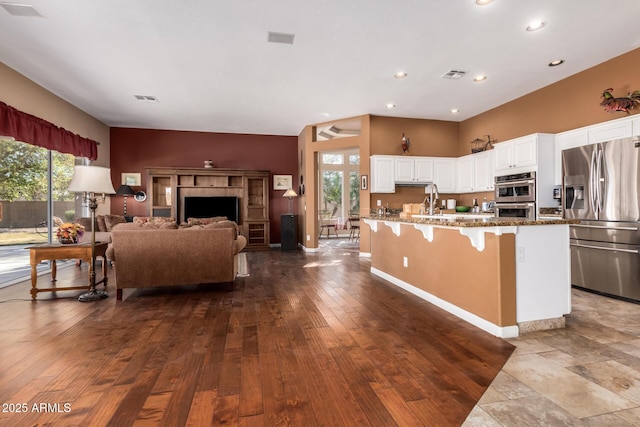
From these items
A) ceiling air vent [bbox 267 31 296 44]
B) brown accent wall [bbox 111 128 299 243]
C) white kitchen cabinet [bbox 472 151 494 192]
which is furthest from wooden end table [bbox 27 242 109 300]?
white kitchen cabinet [bbox 472 151 494 192]

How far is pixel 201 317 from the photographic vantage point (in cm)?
308

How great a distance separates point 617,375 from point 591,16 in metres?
3.50

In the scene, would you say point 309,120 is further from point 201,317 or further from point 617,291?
point 617,291

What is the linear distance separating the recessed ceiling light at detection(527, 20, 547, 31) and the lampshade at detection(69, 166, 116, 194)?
505cm

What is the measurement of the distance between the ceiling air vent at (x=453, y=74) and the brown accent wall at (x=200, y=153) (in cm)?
484

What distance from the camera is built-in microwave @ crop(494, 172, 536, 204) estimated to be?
16.2ft

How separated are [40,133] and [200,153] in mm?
3633

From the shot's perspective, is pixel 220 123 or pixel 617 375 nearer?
pixel 617 375

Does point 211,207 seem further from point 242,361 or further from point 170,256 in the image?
point 242,361

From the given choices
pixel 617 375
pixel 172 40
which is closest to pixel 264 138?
pixel 172 40

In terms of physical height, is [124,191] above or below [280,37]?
below

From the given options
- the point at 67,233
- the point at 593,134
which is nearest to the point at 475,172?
the point at 593,134

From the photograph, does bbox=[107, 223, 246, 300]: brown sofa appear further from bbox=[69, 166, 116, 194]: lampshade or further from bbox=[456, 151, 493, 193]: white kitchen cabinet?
bbox=[456, 151, 493, 193]: white kitchen cabinet

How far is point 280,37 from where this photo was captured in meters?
3.67
